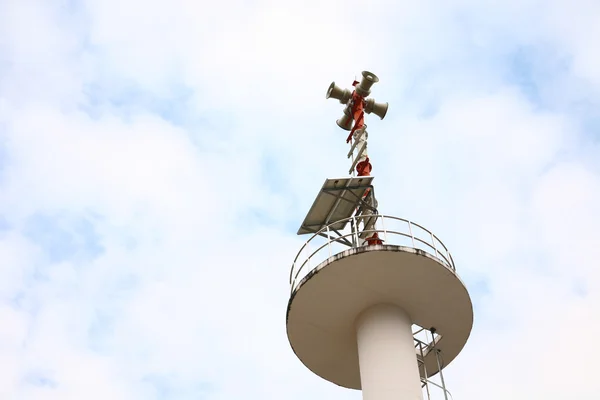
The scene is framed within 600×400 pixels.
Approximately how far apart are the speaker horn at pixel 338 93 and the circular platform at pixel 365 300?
29.7ft

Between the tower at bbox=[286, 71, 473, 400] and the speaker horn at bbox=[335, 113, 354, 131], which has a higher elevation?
the speaker horn at bbox=[335, 113, 354, 131]

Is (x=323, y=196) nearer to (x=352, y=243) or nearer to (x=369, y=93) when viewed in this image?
(x=352, y=243)

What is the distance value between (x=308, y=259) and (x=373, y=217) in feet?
9.34

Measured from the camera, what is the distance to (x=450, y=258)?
65.0 ft

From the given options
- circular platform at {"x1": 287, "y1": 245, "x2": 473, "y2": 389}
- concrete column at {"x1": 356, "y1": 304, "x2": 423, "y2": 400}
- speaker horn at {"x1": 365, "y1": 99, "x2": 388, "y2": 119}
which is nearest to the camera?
concrete column at {"x1": 356, "y1": 304, "x2": 423, "y2": 400}

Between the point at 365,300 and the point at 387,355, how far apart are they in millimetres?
1943

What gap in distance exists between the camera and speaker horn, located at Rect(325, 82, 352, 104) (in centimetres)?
2555

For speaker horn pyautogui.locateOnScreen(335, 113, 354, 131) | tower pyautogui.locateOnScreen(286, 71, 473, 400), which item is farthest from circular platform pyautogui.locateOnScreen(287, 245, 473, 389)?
speaker horn pyautogui.locateOnScreen(335, 113, 354, 131)

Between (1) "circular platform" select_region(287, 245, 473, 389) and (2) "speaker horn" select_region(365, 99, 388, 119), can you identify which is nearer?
(1) "circular platform" select_region(287, 245, 473, 389)

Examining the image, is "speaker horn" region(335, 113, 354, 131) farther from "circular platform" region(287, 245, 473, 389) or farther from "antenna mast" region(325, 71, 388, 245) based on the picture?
"circular platform" region(287, 245, 473, 389)

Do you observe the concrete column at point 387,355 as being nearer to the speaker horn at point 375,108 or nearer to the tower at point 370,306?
the tower at point 370,306

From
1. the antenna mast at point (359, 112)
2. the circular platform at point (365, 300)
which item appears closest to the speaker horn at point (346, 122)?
the antenna mast at point (359, 112)

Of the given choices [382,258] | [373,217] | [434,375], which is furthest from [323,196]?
[434,375]

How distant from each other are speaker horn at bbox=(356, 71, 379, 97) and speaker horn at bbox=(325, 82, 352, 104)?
19.1 inches
